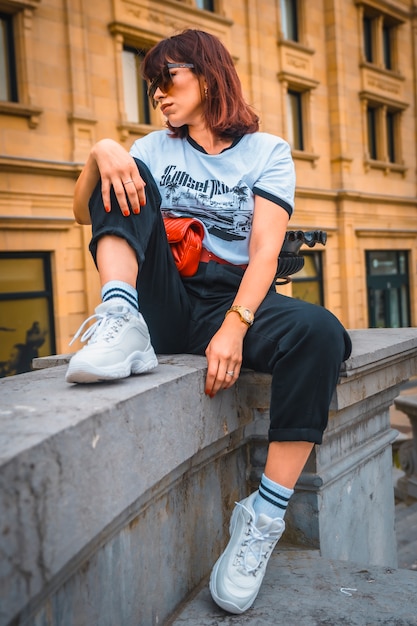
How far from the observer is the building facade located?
30.0 ft

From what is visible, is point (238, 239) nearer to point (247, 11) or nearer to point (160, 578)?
point (160, 578)

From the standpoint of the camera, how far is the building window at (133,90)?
10703 mm

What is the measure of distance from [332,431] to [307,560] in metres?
0.44

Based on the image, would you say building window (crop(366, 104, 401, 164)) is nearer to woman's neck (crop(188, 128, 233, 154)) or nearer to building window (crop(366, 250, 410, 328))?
building window (crop(366, 250, 410, 328))

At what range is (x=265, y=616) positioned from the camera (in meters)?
1.51

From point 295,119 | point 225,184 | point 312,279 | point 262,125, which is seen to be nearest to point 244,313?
point 225,184

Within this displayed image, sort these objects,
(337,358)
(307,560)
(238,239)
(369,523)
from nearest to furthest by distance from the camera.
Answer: (337,358)
(307,560)
(238,239)
(369,523)

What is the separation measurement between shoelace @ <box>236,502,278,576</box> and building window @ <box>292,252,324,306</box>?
42.5 ft

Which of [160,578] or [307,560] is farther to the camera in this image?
[307,560]

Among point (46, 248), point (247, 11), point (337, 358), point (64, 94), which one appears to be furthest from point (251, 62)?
point (337, 358)

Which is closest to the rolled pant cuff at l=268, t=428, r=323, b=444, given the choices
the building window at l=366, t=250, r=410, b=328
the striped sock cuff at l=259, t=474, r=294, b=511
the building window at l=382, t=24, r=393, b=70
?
the striped sock cuff at l=259, t=474, r=294, b=511

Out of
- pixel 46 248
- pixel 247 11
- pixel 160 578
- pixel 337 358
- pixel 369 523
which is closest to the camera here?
pixel 160 578

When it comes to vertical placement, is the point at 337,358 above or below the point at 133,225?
below

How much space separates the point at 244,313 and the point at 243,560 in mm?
662
